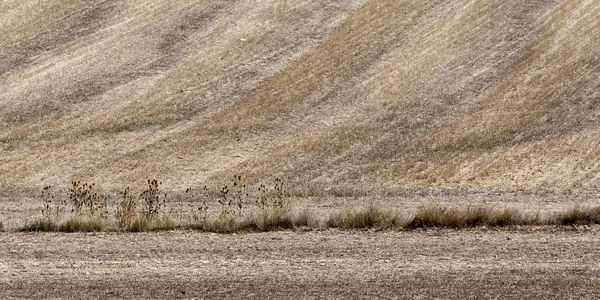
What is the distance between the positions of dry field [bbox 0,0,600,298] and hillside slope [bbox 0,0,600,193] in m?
0.09

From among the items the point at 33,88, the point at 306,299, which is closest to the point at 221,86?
the point at 33,88

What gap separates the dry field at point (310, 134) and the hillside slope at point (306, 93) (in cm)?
9

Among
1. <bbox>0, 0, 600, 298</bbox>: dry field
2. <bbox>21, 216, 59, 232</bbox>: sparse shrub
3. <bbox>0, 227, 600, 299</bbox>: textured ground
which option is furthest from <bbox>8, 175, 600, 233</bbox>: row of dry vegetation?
<bbox>0, 227, 600, 299</bbox>: textured ground

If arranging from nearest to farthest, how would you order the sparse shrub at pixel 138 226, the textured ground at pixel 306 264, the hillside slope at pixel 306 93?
the textured ground at pixel 306 264 → the sparse shrub at pixel 138 226 → the hillside slope at pixel 306 93

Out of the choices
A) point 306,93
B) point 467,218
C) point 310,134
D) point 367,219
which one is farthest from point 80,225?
point 306,93

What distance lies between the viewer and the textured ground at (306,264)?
11.3 metres

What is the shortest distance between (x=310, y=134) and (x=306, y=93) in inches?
143

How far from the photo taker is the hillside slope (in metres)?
24.0

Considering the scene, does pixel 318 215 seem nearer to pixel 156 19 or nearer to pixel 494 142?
pixel 494 142

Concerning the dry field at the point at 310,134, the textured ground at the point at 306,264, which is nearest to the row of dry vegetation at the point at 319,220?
the dry field at the point at 310,134

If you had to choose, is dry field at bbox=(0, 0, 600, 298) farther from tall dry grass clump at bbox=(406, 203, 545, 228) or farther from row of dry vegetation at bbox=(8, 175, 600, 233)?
tall dry grass clump at bbox=(406, 203, 545, 228)

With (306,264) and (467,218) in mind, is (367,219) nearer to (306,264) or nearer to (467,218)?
(467,218)

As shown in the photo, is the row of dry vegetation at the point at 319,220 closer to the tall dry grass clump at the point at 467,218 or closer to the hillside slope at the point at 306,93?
the tall dry grass clump at the point at 467,218

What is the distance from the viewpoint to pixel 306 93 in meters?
A: 30.3
